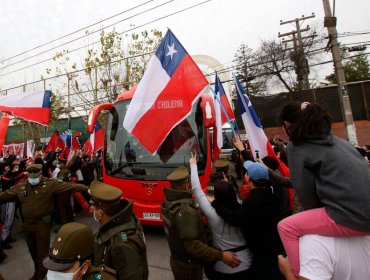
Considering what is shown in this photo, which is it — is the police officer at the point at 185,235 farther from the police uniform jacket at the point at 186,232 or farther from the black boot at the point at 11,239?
the black boot at the point at 11,239

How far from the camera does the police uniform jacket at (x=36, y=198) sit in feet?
13.2

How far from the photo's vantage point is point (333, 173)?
4.73 ft

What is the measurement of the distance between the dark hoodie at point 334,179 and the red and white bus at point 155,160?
11.9 ft

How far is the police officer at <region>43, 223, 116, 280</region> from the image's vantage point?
1668 millimetres

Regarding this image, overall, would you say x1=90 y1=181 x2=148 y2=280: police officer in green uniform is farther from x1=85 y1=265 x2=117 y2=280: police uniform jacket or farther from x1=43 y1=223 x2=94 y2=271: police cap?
x1=43 y1=223 x2=94 y2=271: police cap

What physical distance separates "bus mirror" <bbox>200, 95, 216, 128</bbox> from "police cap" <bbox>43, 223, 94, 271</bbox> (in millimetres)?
3539

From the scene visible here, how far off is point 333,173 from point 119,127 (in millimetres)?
5458

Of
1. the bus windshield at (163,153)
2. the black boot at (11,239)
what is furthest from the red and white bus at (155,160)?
the black boot at (11,239)

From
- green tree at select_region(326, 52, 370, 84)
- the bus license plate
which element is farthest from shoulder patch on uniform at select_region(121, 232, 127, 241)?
green tree at select_region(326, 52, 370, 84)

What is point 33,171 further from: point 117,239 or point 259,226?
point 259,226

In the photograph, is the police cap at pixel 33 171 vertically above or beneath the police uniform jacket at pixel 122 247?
above

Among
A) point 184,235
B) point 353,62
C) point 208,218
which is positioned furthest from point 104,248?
point 353,62

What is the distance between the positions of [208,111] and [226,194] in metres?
→ 2.93

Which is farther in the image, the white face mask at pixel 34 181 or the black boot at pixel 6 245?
the black boot at pixel 6 245
